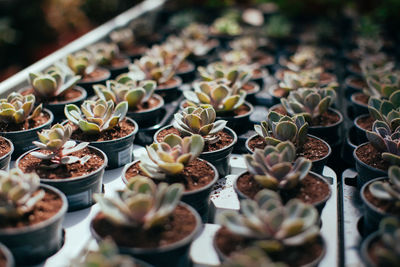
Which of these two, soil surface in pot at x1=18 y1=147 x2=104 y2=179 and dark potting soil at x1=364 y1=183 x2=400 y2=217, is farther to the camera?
soil surface in pot at x1=18 y1=147 x2=104 y2=179

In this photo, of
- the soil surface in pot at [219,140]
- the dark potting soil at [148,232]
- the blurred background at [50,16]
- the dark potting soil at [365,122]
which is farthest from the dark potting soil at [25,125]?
the blurred background at [50,16]

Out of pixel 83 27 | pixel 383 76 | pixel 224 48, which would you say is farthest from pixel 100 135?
pixel 83 27

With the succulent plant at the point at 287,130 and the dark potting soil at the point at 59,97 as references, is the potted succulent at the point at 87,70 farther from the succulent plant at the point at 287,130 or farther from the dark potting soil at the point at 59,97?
the succulent plant at the point at 287,130

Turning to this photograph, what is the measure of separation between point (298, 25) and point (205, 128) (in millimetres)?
3652

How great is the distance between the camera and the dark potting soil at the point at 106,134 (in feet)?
7.06

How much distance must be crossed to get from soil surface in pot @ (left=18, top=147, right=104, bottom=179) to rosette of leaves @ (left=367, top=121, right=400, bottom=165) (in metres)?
1.19

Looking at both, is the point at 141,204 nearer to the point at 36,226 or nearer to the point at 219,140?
the point at 36,226

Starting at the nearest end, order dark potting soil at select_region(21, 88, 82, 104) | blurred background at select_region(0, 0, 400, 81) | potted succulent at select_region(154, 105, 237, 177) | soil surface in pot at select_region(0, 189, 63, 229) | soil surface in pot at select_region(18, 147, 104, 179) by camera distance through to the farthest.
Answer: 1. soil surface in pot at select_region(0, 189, 63, 229)
2. soil surface in pot at select_region(18, 147, 104, 179)
3. potted succulent at select_region(154, 105, 237, 177)
4. dark potting soil at select_region(21, 88, 82, 104)
5. blurred background at select_region(0, 0, 400, 81)

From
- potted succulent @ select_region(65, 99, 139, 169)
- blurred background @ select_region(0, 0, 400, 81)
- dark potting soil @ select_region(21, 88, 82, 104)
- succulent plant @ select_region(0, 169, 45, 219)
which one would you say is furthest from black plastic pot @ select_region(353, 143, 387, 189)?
blurred background @ select_region(0, 0, 400, 81)

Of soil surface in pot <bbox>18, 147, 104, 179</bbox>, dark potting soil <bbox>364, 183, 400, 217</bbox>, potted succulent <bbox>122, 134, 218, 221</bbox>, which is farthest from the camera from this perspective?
soil surface in pot <bbox>18, 147, 104, 179</bbox>

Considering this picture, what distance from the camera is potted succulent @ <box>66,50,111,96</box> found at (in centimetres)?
290

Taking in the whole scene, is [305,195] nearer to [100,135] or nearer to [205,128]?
[205,128]

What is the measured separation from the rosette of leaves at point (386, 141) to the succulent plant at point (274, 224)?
0.60m

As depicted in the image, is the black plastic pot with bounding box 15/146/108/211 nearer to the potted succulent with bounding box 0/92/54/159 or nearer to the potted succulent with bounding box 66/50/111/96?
the potted succulent with bounding box 0/92/54/159
